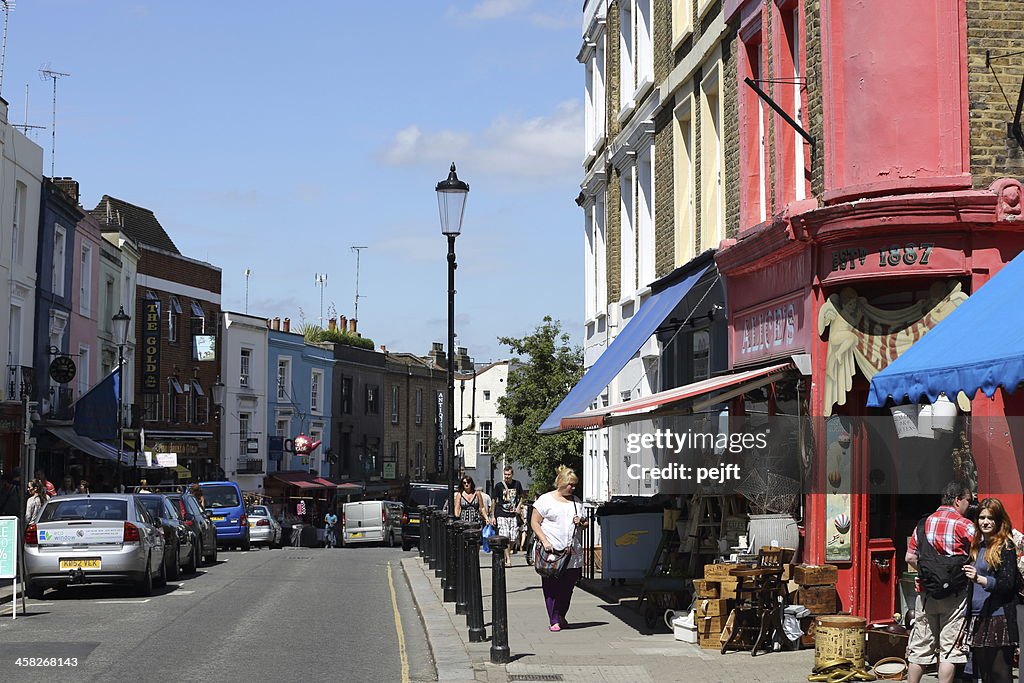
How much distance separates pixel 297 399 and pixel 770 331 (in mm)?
49632

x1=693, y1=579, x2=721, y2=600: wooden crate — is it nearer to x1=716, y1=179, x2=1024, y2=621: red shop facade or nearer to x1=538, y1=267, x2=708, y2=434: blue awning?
x1=716, y1=179, x2=1024, y2=621: red shop facade

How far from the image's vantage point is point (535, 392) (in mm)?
41812

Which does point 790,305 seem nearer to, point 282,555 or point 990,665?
point 990,665

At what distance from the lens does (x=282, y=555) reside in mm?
34906

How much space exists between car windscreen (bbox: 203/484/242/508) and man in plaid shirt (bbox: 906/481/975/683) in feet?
105

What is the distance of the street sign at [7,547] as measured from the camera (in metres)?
16.0

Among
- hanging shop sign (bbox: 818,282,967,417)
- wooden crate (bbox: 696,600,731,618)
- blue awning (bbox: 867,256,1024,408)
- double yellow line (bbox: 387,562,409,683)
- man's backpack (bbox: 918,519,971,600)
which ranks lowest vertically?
double yellow line (bbox: 387,562,409,683)

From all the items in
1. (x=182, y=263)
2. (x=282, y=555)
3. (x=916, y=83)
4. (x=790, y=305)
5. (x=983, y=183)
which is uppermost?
(x=182, y=263)

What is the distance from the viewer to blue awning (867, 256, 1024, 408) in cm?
846

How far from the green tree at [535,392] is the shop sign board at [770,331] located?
21.5 m

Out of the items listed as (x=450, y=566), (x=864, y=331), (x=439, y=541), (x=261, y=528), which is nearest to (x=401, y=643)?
(x=450, y=566)

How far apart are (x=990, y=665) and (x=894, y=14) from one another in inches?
267

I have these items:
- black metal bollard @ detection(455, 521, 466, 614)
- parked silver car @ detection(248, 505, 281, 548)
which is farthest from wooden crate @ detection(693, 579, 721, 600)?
parked silver car @ detection(248, 505, 281, 548)

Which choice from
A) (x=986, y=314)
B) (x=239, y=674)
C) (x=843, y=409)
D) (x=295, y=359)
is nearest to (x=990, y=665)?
(x=986, y=314)
